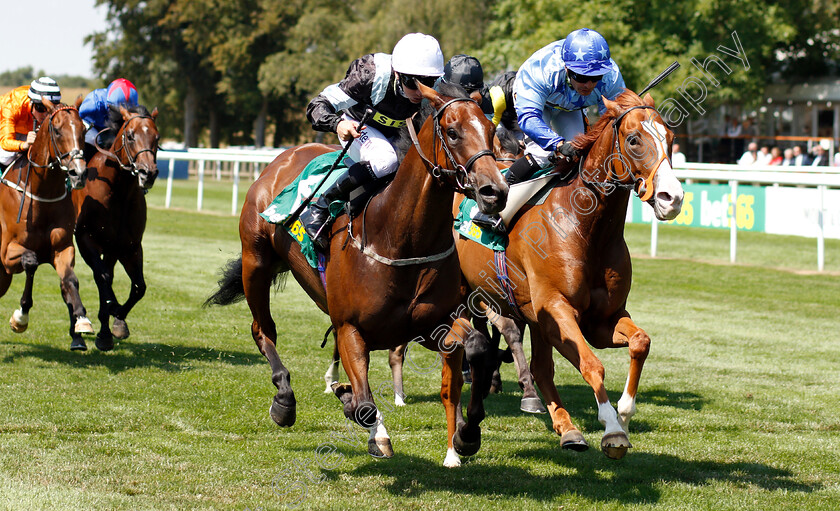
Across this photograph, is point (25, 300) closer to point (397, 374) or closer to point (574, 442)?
point (397, 374)

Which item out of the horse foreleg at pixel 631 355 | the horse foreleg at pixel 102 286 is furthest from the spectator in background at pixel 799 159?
the horse foreleg at pixel 631 355

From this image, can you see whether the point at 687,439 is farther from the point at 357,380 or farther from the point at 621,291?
the point at 357,380

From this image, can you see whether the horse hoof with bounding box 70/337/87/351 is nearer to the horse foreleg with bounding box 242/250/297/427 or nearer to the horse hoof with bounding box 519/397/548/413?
the horse foreleg with bounding box 242/250/297/427

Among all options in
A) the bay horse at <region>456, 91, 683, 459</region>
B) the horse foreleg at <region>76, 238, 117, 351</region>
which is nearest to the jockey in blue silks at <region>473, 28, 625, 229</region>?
the bay horse at <region>456, 91, 683, 459</region>

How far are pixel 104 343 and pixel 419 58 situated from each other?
179 inches

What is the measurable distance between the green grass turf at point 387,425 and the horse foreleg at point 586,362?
14.5 inches

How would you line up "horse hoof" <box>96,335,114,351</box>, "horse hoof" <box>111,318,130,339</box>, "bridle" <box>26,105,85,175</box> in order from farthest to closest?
1. "horse hoof" <box>111,318,130,339</box>
2. "horse hoof" <box>96,335,114,351</box>
3. "bridle" <box>26,105,85,175</box>

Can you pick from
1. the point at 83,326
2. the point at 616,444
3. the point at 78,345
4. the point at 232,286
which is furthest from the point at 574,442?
the point at 78,345

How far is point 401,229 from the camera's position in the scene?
4602mm

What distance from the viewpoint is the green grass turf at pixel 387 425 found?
183 inches

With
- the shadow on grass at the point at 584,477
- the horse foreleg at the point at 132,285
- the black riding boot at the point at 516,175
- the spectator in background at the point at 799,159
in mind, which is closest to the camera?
the shadow on grass at the point at 584,477

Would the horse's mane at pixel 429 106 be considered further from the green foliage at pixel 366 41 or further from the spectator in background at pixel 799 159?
the green foliage at pixel 366 41

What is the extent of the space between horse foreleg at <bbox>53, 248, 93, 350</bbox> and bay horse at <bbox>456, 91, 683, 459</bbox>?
3.83 metres

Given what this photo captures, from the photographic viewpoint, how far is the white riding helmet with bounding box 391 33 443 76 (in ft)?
15.1
